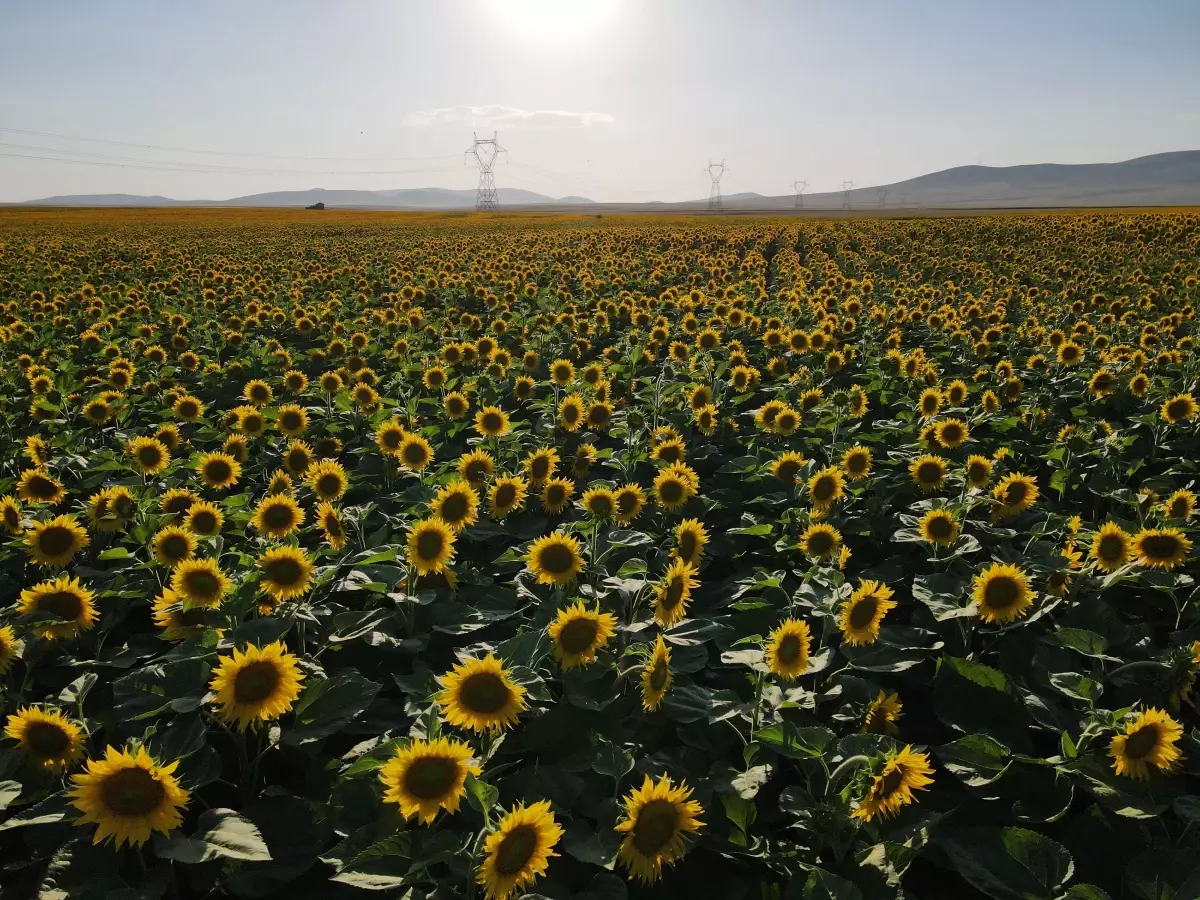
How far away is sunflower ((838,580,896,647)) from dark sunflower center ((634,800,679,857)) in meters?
1.47

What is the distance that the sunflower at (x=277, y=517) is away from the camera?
4.38 metres

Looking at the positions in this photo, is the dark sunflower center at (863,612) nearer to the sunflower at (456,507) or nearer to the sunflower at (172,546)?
the sunflower at (456,507)

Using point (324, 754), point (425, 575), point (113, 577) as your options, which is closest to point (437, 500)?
point (425, 575)

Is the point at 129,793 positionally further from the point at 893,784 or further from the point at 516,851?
the point at 893,784

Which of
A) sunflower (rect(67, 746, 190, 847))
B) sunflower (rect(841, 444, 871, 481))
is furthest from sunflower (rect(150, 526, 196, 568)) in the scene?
sunflower (rect(841, 444, 871, 481))

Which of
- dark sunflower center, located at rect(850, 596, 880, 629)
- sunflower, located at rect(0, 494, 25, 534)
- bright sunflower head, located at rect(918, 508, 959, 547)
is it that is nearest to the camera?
dark sunflower center, located at rect(850, 596, 880, 629)

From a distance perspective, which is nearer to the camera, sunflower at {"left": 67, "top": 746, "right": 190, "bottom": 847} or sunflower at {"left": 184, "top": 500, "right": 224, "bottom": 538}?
sunflower at {"left": 67, "top": 746, "right": 190, "bottom": 847}

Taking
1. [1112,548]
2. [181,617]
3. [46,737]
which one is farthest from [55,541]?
[1112,548]

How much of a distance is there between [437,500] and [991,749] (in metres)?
3.20

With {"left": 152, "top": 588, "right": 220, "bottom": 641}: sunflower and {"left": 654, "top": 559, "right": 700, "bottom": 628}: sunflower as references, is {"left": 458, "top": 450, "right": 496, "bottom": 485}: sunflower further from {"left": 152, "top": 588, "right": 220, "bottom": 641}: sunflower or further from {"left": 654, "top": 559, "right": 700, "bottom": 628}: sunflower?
{"left": 654, "top": 559, "right": 700, "bottom": 628}: sunflower

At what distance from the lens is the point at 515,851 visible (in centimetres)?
222

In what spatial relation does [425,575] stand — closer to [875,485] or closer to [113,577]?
[113,577]

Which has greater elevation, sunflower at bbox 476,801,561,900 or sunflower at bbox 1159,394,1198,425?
sunflower at bbox 1159,394,1198,425

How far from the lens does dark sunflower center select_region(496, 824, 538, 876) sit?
2.21 m
